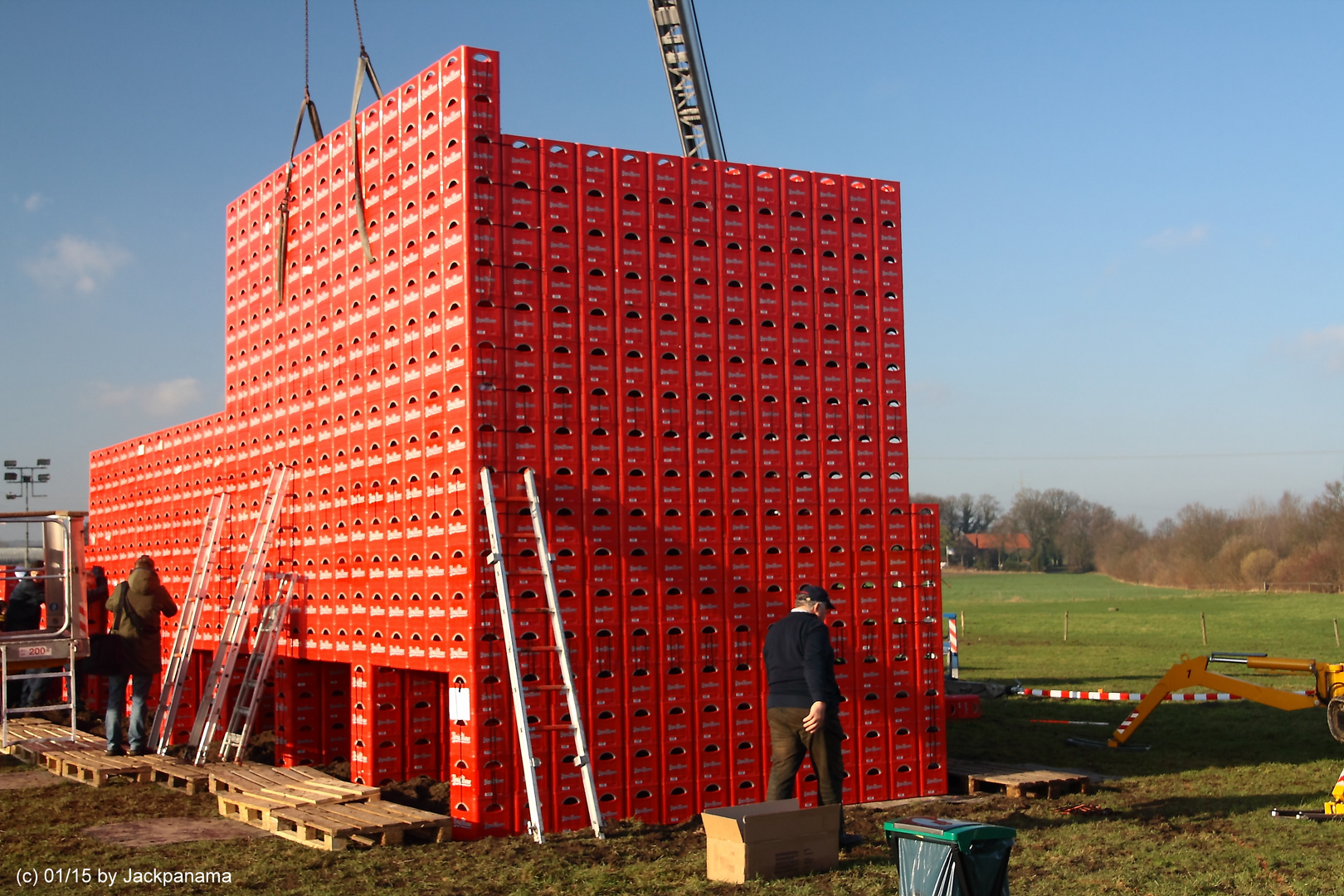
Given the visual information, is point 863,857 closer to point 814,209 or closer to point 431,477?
point 431,477

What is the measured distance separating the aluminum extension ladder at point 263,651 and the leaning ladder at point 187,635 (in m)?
0.73

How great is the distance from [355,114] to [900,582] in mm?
7496

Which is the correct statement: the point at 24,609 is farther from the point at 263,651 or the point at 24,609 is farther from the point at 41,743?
the point at 263,651

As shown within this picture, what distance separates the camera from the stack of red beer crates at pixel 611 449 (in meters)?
10.8

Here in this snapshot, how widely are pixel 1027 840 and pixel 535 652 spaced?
4.36 meters

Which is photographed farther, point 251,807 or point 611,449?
point 611,449

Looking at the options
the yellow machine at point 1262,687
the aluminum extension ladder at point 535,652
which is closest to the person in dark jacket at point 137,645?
the aluminum extension ladder at point 535,652

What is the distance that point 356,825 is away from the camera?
9.42 m

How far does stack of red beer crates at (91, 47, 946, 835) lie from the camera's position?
1076 cm

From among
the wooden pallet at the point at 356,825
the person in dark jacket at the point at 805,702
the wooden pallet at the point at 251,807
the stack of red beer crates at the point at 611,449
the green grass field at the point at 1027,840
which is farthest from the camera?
the stack of red beer crates at the point at 611,449

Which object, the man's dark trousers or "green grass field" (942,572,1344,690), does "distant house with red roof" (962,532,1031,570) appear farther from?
the man's dark trousers

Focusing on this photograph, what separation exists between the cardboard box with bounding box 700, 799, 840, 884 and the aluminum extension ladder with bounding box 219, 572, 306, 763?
7201 millimetres

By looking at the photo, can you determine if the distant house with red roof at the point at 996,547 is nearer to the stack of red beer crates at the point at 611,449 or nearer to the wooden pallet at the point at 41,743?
the wooden pallet at the point at 41,743

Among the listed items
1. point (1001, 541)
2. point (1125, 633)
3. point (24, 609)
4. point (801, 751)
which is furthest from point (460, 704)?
point (1001, 541)
